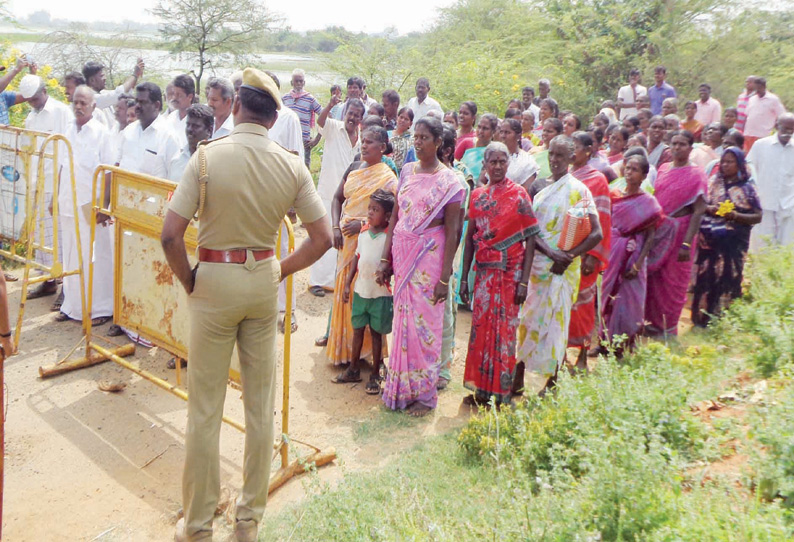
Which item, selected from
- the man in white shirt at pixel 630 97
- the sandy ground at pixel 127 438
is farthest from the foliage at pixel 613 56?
the sandy ground at pixel 127 438

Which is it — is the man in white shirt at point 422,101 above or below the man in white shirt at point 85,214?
above

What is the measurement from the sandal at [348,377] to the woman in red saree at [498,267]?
3.24 feet

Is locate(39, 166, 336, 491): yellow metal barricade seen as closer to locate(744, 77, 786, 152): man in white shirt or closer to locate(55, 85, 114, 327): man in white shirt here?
locate(55, 85, 114, 327): man in white shirt

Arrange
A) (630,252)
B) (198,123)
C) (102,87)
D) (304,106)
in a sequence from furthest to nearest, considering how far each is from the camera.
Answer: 1. (304,106)
2. (102,87)
3. (630,252)
4. (198,123)

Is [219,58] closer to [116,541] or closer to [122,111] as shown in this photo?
[122,111]

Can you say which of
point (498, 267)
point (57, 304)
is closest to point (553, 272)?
point (498, 267)

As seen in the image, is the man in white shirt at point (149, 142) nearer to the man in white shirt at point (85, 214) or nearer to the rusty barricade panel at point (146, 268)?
the man in white shirt at point (85, 214)

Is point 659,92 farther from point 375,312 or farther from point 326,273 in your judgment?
point 375,312

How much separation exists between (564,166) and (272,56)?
41545 millimetres

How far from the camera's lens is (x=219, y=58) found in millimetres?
20906

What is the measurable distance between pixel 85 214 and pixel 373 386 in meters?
3.18

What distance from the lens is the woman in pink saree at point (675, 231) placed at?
265 inches

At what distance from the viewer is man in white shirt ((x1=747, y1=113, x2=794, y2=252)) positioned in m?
8.59

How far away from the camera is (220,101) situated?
558 cm
